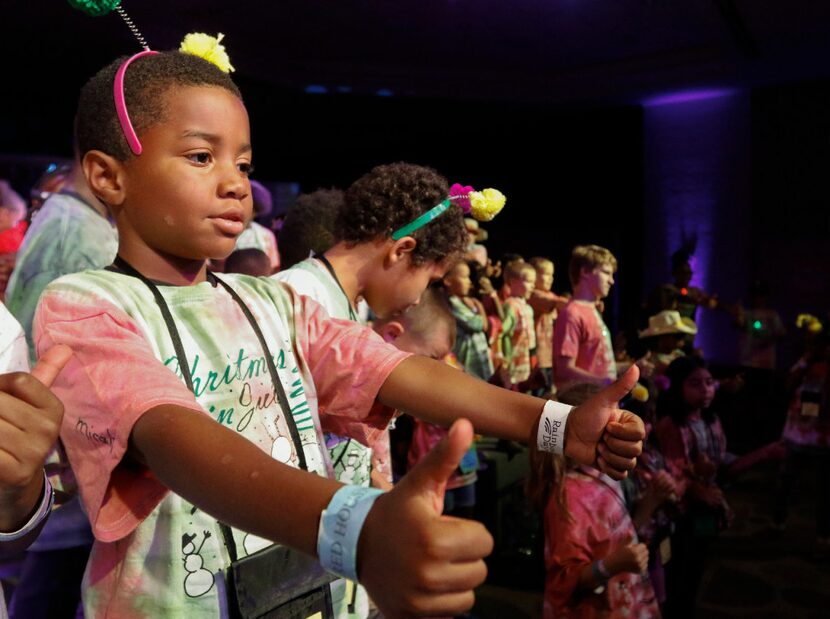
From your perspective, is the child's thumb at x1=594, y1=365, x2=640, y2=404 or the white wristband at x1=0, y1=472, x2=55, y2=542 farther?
the child's thumb at x1=594, y1=365, x2=640, y2=404

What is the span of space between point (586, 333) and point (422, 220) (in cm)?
278

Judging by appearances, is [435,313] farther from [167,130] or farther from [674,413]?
[167,130]

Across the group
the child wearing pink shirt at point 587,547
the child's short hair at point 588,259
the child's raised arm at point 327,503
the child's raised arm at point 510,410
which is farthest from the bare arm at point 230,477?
the child's short hair at point 588,259

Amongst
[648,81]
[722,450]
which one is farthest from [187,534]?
[648,81]

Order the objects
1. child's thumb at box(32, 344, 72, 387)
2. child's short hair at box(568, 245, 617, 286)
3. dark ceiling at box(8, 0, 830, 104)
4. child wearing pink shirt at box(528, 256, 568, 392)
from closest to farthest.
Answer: child's thumb at box(32, 344, 72, 387) < child's short hair at box(568, 245, 617, 286) < dark ceiling at box(8, 0, 830, 104) < child wearing pink shirt at box(528, 256, 568, 392)

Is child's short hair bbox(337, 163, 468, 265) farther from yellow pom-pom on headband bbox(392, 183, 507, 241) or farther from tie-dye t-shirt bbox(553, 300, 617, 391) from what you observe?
tie-dye t-shirt bbox(553, 300, 617, 391)

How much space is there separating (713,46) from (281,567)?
331 inches

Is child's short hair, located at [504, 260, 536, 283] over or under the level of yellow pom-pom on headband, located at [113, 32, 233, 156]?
under

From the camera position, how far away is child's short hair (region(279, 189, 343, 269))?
9.91ft

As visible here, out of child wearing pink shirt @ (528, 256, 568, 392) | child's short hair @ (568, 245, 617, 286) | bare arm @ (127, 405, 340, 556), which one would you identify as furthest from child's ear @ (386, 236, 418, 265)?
child wearing pink shirt @ (528, 256, 568, 392)

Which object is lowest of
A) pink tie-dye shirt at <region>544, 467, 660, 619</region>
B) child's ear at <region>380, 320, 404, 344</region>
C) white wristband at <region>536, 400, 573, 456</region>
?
pink tie-dye shirt at <region>544, 467, 660, 619</region>

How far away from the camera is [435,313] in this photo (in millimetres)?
2947

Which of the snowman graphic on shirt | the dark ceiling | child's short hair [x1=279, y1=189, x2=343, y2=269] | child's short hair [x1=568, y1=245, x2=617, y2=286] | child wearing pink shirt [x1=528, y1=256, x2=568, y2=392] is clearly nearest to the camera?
the snowman graphic on shirt

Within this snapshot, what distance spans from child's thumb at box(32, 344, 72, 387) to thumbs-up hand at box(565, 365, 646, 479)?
0.71m
